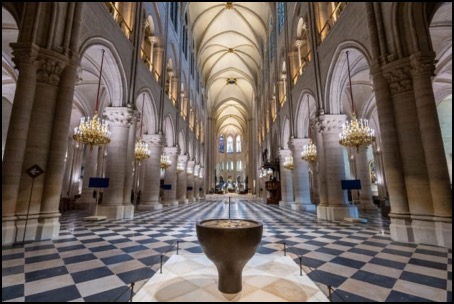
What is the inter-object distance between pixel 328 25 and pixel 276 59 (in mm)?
9023

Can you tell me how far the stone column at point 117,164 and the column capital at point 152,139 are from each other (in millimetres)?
3353

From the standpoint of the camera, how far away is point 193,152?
2466 cm

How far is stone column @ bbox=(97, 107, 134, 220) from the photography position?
A: 862 centimetres

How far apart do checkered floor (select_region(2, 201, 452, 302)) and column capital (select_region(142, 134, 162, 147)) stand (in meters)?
7.53

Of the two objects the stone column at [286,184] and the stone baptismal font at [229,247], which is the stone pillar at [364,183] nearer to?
the stone column at [286,184]

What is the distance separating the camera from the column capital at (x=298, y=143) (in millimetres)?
12859

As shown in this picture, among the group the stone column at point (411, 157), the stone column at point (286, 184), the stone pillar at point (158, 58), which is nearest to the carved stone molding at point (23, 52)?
the stone column at point (411, 157)

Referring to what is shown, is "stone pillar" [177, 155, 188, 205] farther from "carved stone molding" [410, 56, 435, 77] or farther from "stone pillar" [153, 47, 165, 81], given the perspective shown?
"carved stone molding" [410, 56, 435, 77]

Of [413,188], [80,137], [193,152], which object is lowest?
[413,188]

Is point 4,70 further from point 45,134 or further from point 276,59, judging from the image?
point 276,59

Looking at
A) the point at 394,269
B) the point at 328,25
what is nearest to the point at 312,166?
the point at 328,25

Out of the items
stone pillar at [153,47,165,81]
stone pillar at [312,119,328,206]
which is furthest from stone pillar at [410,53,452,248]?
stone pillar at [153,47,165,81]

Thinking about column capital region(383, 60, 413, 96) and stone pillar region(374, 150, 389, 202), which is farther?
stone pillar region(374, 150, 389, 202)

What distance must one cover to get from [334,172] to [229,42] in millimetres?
25229
